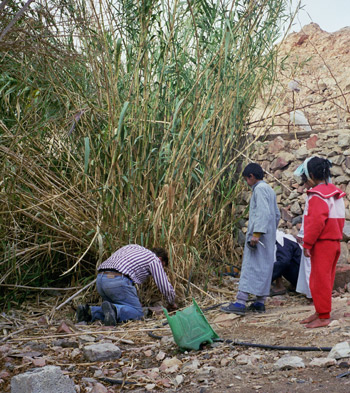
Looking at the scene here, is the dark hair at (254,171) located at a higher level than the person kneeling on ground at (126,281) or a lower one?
higher

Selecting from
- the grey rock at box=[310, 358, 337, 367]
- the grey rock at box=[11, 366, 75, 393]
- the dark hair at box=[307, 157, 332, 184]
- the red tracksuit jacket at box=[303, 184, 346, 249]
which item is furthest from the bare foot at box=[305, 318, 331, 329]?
the grey rock at box=[11, 366, 75, 393]

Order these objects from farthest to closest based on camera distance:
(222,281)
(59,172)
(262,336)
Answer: (222,281) < (59,172) < (262,336)

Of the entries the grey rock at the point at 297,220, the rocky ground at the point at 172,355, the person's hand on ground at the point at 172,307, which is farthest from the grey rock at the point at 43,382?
the grey rock at the point at 297,220

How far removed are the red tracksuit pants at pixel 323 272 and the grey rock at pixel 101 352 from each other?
1.43 m

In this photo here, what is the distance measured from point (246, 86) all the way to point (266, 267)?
231 centimetres

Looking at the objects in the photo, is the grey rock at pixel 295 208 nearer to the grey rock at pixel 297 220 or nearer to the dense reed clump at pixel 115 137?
the grey rock at pixel 297 220

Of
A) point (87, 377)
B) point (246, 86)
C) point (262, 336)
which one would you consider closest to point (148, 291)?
point (262, 336)

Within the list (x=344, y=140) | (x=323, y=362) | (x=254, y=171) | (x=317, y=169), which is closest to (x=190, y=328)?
(x=323, y=362)

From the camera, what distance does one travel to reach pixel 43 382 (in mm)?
2820

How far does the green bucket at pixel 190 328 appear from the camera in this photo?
3672mm

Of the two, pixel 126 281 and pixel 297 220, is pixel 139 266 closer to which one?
pixel 126 281

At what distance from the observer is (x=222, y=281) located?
20.0 feet

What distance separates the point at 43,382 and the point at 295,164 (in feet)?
16.6

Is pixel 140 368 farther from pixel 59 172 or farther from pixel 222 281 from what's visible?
pixel 222 281
